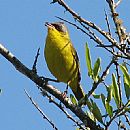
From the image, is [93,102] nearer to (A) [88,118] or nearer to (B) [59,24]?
(A) [88,118]

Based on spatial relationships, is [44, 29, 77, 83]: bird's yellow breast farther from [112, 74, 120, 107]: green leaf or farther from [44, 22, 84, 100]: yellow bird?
[112, 74, 120, 107]: green leaf

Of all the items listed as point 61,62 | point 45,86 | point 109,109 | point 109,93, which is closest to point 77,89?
point 61,62

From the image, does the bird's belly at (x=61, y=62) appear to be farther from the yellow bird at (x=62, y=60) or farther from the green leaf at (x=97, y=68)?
the green leaf at (x=97, y=68)

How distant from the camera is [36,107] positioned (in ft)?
9.50

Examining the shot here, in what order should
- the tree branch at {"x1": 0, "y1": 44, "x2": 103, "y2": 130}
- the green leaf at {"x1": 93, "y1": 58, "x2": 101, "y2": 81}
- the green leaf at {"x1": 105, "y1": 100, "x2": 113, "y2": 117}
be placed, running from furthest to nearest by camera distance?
1. the green leaf at {"x1": 93, "y1": 58, "x2": 101, "y2": 81}
2. the tree branch at {"x1": 0, "y1": 44, "x2": 103, "y2": 130}
3. the green leaf at {"x1": 105, "y1": 100, "x2": 113, "y2": 117}

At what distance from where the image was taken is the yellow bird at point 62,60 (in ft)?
17.6

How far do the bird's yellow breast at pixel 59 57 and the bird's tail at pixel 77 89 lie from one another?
0.18m

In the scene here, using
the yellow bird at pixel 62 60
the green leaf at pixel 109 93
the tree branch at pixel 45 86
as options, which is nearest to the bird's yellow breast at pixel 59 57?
the yellow bird at pixel 62 60

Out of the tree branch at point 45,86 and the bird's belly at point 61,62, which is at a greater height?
Answer: the bird's belly at point 61,62

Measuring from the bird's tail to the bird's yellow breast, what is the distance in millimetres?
177

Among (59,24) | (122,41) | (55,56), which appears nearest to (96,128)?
(122,41)

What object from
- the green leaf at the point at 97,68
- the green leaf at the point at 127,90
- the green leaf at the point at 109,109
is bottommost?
the green leaf at the point at 109,109

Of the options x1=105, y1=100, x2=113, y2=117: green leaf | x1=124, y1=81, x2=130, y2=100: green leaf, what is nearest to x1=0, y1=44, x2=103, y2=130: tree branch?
x1=105, y1=100, x2=113, y2=117: green leaf

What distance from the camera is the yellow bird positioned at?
17.6 ft
